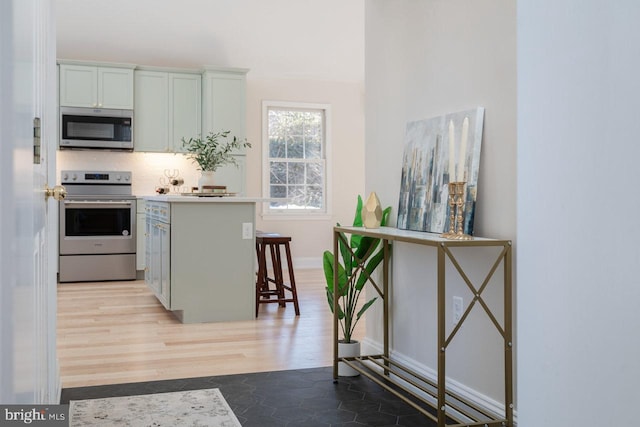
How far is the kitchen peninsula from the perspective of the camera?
15.8ft

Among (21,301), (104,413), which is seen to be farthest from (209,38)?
(21,301)

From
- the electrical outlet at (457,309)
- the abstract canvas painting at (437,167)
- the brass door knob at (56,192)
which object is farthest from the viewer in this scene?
the electrical outlet at (457,309)

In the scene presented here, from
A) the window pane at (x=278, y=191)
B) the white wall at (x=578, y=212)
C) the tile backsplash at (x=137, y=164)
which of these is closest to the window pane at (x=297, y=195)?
the window pane at (x=278, y=191)

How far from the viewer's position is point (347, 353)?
3.36m

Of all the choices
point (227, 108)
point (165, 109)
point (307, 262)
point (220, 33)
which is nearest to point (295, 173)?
point (307, 262)

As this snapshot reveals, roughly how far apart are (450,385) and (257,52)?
20.1 feet

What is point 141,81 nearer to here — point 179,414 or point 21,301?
point 179,414

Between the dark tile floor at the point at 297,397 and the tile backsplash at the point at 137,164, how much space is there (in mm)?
4567

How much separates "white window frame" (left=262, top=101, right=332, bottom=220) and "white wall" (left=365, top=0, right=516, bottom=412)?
4.67 m

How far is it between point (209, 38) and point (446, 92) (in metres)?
5.50

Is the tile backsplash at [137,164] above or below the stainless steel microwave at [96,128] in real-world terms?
below

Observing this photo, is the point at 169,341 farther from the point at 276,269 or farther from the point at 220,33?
the point at 220,33

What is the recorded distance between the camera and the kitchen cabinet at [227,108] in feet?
24.6

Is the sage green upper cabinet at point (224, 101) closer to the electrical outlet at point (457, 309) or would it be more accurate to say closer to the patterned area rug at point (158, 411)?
the patterned area rug at point (158, 411)
